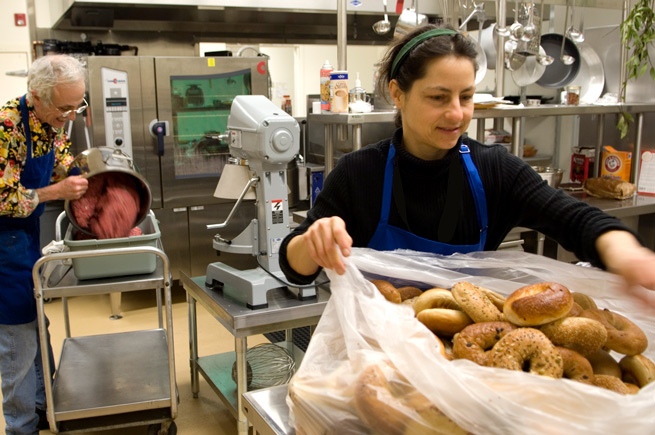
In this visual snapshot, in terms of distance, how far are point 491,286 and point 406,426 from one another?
466 mm

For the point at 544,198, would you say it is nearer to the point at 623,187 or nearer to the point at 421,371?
the point at 421,371

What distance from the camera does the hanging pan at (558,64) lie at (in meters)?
3.77

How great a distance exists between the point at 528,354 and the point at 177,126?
11.7ft

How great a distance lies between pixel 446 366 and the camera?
0.76m

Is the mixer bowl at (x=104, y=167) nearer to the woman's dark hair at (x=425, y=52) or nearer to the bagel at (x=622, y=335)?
the woman's dark hair at (x=425, y=52)

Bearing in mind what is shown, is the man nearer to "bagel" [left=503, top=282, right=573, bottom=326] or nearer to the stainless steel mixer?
the stainless steel mixer

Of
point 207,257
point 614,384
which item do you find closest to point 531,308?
point 614,384

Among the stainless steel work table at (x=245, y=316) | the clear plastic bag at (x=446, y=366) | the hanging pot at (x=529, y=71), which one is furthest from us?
the hanging pot at (x=529, y=71)

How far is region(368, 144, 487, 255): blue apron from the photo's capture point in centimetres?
139

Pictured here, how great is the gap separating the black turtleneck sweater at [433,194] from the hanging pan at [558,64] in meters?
2.64

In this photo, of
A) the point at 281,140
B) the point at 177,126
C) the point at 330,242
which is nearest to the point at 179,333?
the point at 177,126

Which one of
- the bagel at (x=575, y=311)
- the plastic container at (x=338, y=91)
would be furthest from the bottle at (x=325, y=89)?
the bagel at (x=575, y=311)

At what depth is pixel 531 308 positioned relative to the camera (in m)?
0.88

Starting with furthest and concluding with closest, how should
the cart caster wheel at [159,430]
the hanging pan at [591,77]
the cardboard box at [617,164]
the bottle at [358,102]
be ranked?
the hanging pan at [591,77]
the cardboard box at [617,164]
the bottle at [358,102]
the cart caster wheel at [159,430]
